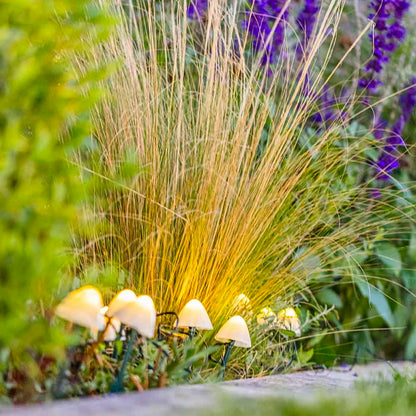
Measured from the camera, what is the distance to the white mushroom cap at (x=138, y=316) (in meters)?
1.37

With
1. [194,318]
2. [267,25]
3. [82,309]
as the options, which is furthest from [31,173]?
[267,25]

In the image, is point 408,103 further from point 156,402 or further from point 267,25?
point 156,402

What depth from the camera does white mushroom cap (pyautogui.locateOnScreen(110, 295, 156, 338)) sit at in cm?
137

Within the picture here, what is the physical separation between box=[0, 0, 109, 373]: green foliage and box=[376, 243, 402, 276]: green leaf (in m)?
1.65

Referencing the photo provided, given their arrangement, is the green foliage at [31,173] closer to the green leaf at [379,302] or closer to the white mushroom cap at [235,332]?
the white mushroom cap at [235,332]

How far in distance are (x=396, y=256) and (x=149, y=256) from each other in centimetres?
125

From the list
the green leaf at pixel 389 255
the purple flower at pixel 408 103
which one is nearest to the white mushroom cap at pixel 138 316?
the green leaf at pixel 389 255

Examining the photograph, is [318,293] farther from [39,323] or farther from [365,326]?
[39,323]

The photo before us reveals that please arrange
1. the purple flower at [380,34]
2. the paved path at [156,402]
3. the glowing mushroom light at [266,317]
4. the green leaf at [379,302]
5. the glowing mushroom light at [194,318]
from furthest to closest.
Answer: the purple flower at [380,34] < the green leaf at [379,302] < the glowing mushroom light at [266,317] < the glowing mushroom light at [194,318] < the paved path at [156,402]

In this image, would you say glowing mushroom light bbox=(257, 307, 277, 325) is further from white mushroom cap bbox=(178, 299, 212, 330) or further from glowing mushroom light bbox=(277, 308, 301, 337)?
white mushroom cap bbox=(178, 299, 212, 330)

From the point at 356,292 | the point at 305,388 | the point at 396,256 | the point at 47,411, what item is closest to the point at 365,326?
the point at 356,292

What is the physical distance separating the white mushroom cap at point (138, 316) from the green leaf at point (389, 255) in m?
1.53

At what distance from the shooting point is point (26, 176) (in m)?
1.26

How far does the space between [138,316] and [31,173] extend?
1.07 feet
